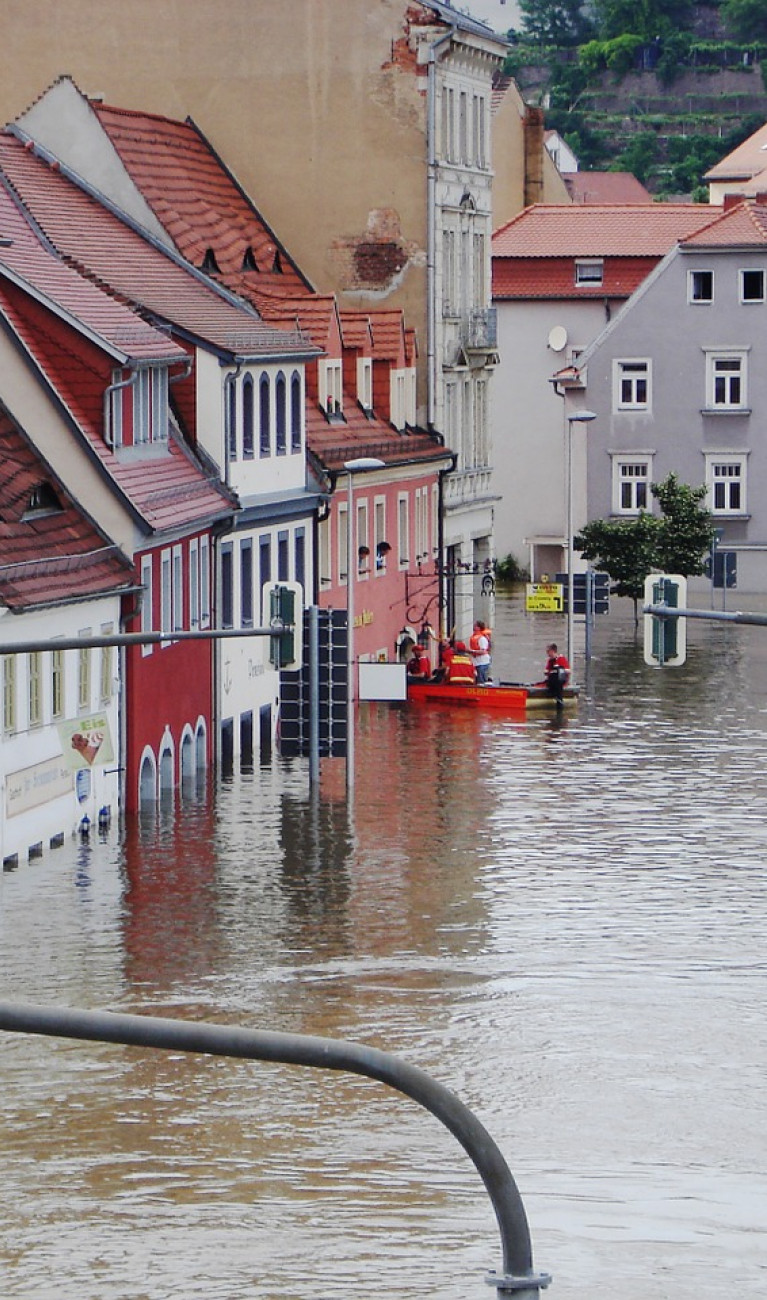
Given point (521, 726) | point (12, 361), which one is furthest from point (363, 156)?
point (12, 361)

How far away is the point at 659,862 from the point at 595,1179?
1745 cm

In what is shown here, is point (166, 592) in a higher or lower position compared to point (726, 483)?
lower

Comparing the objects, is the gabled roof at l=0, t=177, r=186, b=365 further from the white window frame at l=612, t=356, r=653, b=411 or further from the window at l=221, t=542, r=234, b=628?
the white window frame at l=612, t=356, r=653, b=411

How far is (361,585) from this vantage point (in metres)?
63.8

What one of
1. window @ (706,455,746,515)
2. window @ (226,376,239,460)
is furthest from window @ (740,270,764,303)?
window @ (226,376,239,460)

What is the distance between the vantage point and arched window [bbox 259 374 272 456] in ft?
177

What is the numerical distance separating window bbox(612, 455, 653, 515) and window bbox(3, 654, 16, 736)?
51.7 metres

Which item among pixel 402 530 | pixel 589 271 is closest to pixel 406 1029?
pixel 402 530

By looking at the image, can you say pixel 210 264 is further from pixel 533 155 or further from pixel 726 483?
pixel 533 155

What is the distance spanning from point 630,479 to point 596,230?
10.4m

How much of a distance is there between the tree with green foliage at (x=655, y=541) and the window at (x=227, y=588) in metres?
27.5

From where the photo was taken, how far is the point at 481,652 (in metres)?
64.0

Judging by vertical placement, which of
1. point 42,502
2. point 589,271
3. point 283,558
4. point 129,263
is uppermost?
point 589,271

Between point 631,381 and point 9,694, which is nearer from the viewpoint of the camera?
point 9,694
